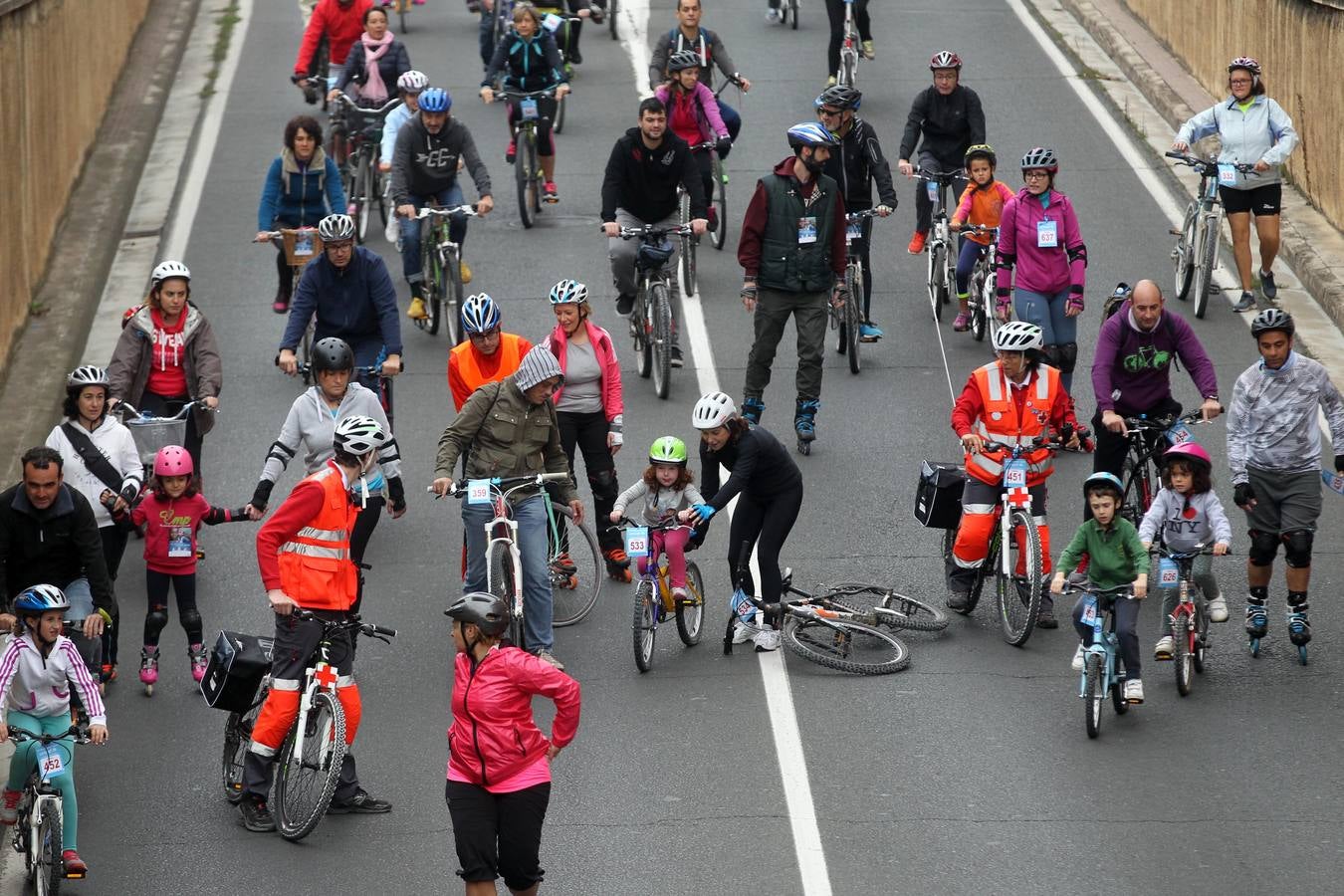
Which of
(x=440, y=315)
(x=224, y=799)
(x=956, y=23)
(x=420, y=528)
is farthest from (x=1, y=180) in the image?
(x=956, y=23)

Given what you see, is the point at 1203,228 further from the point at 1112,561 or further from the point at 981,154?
the point at 1112,561

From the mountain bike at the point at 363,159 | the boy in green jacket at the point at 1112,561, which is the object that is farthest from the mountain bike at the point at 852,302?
the boy in green jacket at the point at 1112,561

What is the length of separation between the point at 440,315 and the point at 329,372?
20.3ft

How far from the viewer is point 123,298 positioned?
1938 cm

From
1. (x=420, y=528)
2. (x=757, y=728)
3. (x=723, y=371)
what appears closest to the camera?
(x=757, y=728)

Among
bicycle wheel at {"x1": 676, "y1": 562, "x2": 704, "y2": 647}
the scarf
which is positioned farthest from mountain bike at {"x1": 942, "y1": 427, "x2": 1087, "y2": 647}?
the scarf

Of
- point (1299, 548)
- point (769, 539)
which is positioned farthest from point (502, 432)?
point (1299, 548)

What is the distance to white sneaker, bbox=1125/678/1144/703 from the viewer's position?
38.8 feet

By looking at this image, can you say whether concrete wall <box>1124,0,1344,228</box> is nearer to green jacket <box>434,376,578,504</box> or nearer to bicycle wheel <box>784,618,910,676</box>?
bicycle wheel <box>784,618,910,676</box>

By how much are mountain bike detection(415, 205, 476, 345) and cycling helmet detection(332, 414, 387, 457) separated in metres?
7.11

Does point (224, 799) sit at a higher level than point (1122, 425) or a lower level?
lower

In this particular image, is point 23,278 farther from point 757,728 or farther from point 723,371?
point 757,728

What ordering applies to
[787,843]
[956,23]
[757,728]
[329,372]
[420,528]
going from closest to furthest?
[787,843], [757,728], [329,372], [420,528], [956,23]

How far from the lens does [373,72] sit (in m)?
21.5
